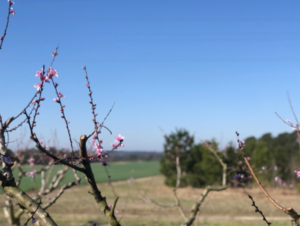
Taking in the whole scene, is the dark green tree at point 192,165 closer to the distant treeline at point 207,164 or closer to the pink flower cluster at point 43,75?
the distant treeline at point 207,164

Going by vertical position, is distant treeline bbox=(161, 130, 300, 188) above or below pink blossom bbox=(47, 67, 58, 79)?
below

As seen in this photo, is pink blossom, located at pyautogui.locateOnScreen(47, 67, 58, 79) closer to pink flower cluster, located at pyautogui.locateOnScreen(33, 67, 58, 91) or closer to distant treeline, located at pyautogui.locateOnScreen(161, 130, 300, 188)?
pink flower cluster, located at pyautogui.locateOnScreen(33, 67, 58, 91)

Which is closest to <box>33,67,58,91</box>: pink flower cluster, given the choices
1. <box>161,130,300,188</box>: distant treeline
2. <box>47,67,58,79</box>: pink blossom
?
<box>47,67,58,79</box>: pink blossom

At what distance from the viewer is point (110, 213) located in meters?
1.62

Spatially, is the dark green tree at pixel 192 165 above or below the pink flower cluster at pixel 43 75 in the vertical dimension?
below

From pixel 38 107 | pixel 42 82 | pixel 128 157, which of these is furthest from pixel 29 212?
pixel 128 157

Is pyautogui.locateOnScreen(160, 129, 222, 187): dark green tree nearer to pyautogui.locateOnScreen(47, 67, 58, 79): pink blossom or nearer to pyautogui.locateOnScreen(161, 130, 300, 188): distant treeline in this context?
pyautogui.locateOnScreen(161, 130, 300, 188): distant treeline

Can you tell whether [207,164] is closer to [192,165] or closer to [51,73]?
[192,165]

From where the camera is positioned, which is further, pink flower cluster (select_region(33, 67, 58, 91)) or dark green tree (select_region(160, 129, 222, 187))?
dark green tree (select_region(160, 129, 222, 187))

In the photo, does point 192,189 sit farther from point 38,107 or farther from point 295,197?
point 38,107

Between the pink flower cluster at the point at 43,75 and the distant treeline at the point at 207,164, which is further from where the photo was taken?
the distant treeline at the point at 207,164

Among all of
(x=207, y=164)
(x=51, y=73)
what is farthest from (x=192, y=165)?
(x=51, y=73)

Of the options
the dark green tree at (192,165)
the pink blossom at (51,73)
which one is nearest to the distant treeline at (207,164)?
the dark green tree at (192,165)

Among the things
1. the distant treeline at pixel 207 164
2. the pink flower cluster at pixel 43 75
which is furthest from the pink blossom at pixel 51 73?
the distant treeline at pixel 207 164
